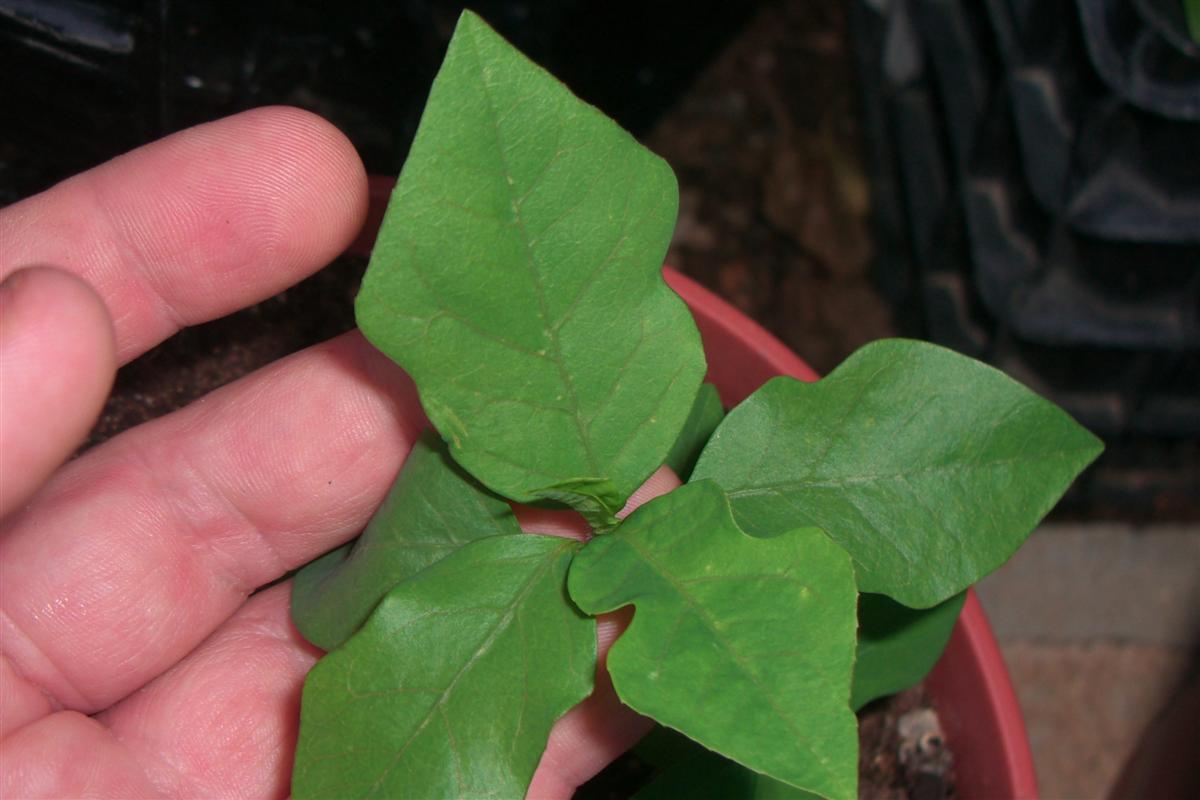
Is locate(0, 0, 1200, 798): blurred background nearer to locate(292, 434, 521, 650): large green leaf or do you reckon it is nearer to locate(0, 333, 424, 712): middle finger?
locate(0, 333, 424, 712): middle finger

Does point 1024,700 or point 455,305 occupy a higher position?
point 455,305

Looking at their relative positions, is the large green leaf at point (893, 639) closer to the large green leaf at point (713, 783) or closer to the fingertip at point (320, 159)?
the large green leaf at point (713, 783)

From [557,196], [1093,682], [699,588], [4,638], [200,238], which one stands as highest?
[557,196]

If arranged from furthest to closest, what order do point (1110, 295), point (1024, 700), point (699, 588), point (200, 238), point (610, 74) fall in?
point (610, 74) < point (1024, 700) < point (1110, 295) < point (200, 238) < point (699, 588)

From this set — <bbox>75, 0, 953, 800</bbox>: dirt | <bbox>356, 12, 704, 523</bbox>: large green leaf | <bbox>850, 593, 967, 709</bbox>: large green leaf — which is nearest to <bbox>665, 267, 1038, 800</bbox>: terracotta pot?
<bbox>850, 593, 967, 709</bbox>: large green leaf

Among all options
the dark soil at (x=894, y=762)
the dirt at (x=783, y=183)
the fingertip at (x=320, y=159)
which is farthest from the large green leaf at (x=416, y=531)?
the dirt at (x=783, y=183)

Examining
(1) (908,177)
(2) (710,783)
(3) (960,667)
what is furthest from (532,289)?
(1) (908,177)

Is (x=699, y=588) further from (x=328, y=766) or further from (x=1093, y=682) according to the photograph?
(x=1093, y=682)

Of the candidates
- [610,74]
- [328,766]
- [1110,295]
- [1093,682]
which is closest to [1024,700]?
[1093,682]
